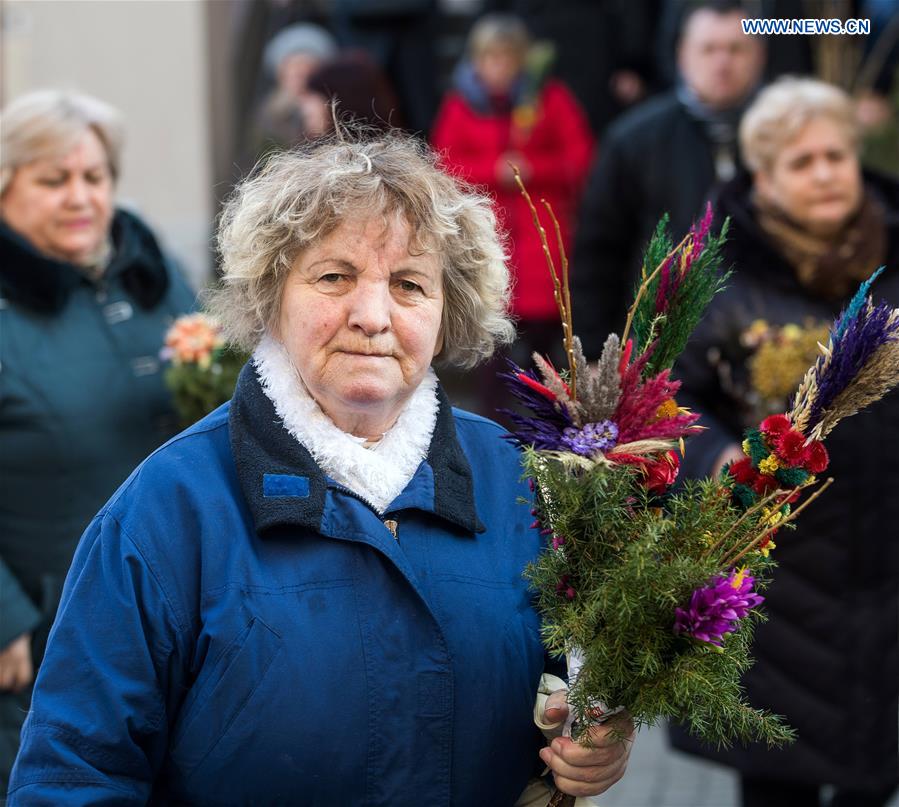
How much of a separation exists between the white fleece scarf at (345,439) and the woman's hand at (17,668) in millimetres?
1436

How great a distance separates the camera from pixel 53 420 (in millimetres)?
3898

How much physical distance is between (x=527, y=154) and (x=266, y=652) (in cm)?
558

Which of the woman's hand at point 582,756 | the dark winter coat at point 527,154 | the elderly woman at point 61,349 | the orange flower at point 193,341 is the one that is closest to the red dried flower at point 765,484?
the woman's hand at point 582,756

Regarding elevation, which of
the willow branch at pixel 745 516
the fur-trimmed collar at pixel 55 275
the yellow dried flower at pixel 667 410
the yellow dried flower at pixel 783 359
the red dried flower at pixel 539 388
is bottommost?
the yellow dried flower at pixel 783 359

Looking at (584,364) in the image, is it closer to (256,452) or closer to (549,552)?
(549,552)

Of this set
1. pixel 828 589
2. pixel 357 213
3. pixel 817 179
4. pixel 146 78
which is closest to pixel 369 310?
pixel 357 213

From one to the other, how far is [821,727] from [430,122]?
549 centimetres

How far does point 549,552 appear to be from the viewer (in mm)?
2418

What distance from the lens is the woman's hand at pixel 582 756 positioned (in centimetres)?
245

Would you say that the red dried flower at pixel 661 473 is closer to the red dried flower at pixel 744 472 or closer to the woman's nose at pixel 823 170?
the red dried flower at pixel 744 472

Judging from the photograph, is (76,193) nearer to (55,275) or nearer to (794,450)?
(55,275)

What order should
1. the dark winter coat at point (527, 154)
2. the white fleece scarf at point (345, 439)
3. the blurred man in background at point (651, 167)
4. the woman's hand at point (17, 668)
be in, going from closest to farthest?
the white fleece scarf at point (345, 439), the woman's hand at point (17, 668), the blurred man in background at point (651, 167), the dark winter coat at point (527, 154)

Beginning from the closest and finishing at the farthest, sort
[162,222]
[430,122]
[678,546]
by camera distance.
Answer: [678,546], [162,222], [430,122]

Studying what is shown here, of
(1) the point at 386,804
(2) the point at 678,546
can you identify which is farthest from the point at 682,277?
(1) the point at 386,804
